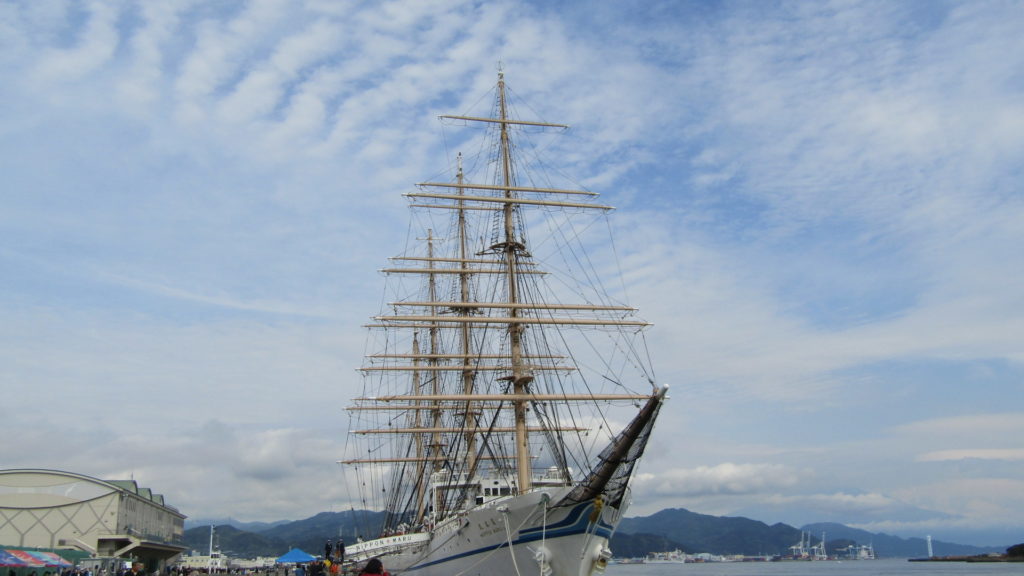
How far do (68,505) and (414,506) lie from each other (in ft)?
81.0

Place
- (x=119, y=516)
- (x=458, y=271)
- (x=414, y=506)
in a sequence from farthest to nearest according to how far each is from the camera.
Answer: (x=414, y=506)
(x=119, y=516)
(x=458, y=271)

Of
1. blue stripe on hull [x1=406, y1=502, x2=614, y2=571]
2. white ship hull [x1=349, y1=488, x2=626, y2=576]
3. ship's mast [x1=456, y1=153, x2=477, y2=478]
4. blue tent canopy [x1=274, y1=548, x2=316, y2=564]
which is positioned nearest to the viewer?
blue stripe on hull [x1=406, y1=502, x2=614, y2=571]

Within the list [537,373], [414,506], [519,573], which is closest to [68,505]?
[414,506]

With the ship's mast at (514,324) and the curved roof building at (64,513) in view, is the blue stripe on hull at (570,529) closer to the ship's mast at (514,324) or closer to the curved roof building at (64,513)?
the ship's mast at (514,324)

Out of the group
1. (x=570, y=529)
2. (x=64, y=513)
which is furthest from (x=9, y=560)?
(x=64, y=513)

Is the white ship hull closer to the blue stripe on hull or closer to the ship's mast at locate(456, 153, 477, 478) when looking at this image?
the blue stripe on hull

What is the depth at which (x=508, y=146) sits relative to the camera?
1574 inches

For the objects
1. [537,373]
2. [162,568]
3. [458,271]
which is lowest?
[162,568]

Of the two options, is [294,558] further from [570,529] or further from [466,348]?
[570,529]

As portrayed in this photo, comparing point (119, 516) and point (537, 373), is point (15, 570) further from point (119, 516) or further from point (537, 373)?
point (537, 373)

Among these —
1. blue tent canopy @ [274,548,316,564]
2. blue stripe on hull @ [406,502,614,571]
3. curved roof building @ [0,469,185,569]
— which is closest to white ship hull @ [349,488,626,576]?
blue stripe on hull @ [406,502,614,571]

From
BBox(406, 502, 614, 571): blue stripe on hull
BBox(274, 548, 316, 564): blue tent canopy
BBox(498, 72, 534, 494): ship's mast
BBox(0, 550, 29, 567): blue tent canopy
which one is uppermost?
BBox(498, 72, 534, 494): ship's mast

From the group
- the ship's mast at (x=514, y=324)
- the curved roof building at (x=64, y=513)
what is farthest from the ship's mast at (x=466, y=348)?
the curved roof building at (x=64, y=513)

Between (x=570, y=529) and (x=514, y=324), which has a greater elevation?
(x=514, y=324)
